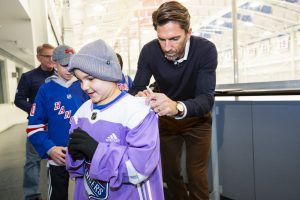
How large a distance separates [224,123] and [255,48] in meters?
0.78

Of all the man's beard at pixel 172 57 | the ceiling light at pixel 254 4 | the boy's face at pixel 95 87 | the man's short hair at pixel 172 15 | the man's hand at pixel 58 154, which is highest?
the ceiling light at pixel 254 4

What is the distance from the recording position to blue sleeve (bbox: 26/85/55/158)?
5.44 ft

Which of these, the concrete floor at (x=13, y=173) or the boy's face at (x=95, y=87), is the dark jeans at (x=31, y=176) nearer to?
the concrete floor at (x=13, y=173)

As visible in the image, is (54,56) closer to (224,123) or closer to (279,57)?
(224,123)

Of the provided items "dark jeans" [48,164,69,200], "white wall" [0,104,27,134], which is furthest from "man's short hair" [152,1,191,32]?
"white wall" [0,104,27,134]

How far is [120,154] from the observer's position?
38.2 inches

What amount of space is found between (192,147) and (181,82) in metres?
0.48

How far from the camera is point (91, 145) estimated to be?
98 centimetres

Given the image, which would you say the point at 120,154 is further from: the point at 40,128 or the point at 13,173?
the point at 13,173

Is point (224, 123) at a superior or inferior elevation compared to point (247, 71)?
inferior

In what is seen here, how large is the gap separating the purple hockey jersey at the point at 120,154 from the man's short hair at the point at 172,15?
1.75 feet

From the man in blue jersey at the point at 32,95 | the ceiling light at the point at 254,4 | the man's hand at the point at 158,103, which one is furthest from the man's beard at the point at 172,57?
the man in blue jersey at the point at 32,95

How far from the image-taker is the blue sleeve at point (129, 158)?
37.7 inches

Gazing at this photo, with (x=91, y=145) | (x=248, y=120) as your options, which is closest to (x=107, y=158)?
(x=91, y=145)
